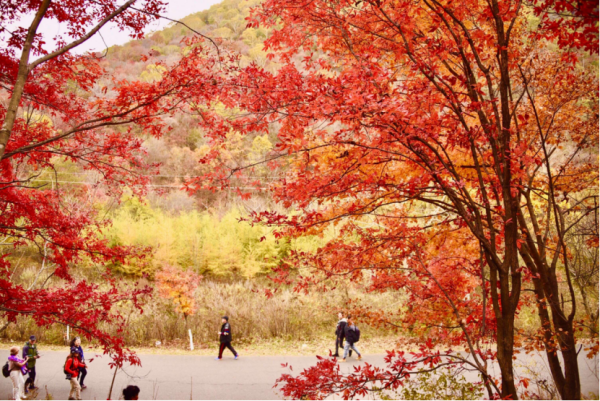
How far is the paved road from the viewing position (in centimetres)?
899

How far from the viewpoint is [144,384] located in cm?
981

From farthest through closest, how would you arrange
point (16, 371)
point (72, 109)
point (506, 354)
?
point (16, 371) → point (72, 109) → point (506, 354)

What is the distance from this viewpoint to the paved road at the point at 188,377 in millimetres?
8992

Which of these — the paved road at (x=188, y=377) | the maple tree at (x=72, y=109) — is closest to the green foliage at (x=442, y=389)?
the paved road at (x=188, y=377)

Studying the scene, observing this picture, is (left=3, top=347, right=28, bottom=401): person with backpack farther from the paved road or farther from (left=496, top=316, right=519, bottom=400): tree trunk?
Answer: (left=496, top=316, right=519, bottom=400): tree trunk

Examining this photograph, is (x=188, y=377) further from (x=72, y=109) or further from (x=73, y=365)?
(x=72, y=109)

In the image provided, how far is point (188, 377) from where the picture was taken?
1032cm

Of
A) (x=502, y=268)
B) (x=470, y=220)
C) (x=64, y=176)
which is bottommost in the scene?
(x=502, y=268)

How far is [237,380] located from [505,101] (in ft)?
29.7

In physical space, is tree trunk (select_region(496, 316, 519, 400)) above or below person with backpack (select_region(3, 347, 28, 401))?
above

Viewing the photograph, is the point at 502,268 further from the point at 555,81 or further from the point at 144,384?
the point at 144,384

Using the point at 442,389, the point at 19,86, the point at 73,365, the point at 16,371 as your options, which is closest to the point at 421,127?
the point at 19,86

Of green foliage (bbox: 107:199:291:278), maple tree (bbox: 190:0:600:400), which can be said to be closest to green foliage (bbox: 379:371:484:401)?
maple tree (bbox: 190:0:600:400)

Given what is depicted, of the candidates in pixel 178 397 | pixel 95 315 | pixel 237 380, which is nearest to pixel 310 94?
pixel 95 315
